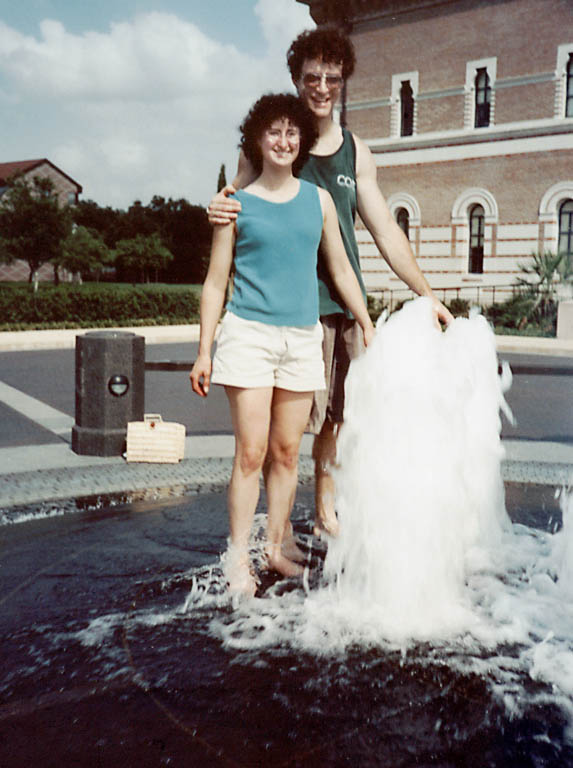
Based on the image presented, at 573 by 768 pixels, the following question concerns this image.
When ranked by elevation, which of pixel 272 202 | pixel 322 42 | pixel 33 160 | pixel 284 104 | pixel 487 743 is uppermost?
pixel 33 160

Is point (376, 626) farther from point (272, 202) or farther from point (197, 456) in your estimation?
point (197, 456)

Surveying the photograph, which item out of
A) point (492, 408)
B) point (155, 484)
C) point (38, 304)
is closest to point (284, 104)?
point (492, 408)

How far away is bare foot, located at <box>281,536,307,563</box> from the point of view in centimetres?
407

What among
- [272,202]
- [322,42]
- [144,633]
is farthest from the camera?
[322,42]

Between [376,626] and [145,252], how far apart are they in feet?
227

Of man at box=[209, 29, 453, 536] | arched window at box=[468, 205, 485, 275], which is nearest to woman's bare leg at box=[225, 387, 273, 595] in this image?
man at box=[209, 29, 453, 536]

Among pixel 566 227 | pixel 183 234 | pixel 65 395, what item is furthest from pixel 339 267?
pixel 183 234

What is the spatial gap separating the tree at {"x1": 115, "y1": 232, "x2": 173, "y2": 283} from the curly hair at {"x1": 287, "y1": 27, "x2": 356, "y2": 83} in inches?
2665

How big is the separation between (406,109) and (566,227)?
7.45 meters

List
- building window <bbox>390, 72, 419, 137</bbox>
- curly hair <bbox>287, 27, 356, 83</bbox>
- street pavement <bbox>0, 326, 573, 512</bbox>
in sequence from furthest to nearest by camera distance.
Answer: building window <bbox>390, 72, 419, 137</bbox>, street pavement <bbox>0, 326, 573, 512</bbox>, curly hair <bbox>287, 27, 356, 83</bbox>

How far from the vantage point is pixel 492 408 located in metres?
4.03

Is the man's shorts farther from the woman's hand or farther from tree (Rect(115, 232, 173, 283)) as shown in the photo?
tree (Rect(115, 232, 173, 283))

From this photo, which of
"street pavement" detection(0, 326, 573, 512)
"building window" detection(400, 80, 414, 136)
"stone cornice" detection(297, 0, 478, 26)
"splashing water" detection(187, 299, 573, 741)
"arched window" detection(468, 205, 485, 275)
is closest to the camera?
→ "splashing water" detection(187, 299, 573, 741)

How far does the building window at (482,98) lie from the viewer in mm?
29047
